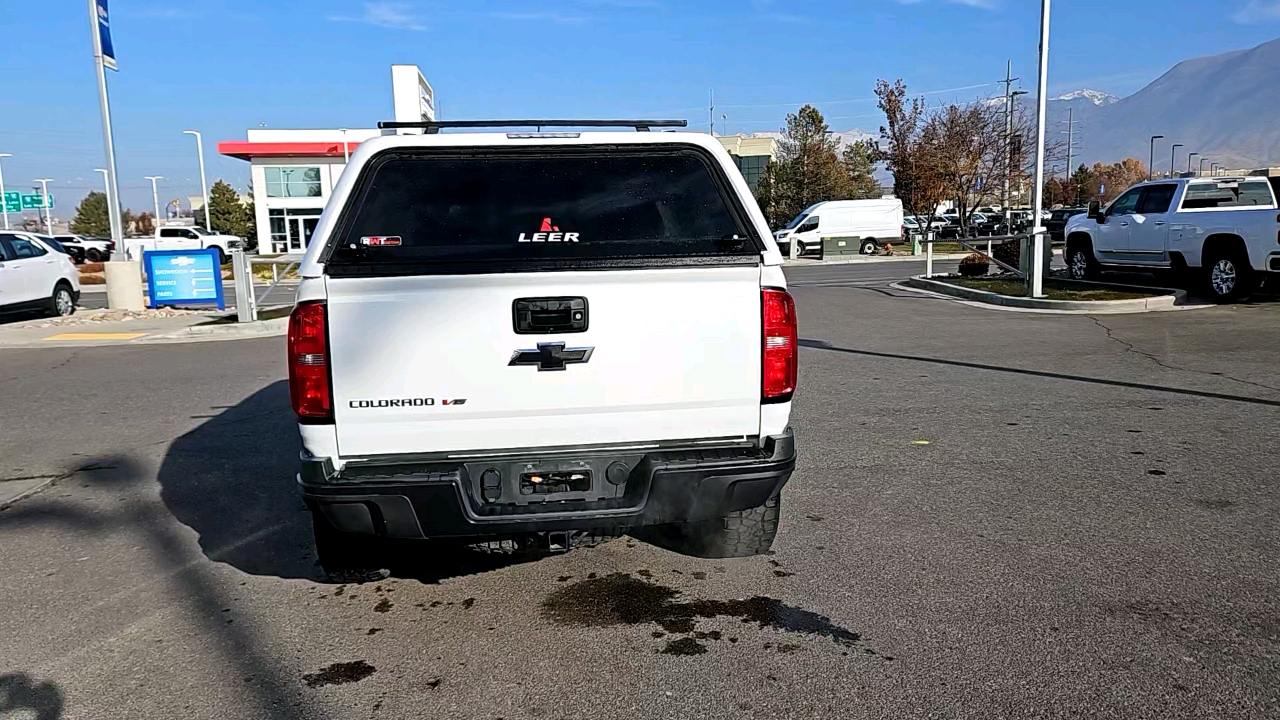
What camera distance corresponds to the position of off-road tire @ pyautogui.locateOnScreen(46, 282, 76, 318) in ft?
55.9

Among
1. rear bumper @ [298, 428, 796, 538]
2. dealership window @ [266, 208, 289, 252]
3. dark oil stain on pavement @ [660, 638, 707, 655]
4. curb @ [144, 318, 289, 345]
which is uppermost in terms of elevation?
dealership window @ [266, 208, 289, 252]

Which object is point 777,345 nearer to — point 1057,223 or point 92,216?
point 1057,223

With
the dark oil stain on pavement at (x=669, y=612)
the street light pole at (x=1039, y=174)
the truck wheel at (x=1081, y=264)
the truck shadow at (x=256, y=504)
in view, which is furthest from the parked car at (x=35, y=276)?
the truck wheel at (x=1081, y=264)

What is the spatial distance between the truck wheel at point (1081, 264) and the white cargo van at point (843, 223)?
Answer: 775 inches

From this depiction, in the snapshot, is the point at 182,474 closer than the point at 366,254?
No

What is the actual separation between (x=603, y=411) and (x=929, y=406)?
5067 millimetres

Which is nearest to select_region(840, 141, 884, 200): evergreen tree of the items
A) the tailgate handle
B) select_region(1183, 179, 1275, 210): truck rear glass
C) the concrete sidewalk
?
select_region(1183, 179, 1275, 210): truck rear glass

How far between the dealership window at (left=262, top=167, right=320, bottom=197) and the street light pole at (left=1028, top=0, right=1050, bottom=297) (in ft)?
157

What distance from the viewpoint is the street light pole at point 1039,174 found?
1577cm

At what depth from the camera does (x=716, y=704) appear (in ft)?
10.3

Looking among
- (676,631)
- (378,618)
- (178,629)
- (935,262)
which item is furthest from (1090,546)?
(935,262)

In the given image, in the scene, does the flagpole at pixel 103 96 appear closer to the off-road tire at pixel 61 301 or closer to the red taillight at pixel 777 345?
the off-road tire at pixel 61 301

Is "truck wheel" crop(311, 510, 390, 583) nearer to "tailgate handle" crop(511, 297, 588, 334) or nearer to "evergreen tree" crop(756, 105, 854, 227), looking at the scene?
"tailgate handle" crop(511, 297, 588, 334)

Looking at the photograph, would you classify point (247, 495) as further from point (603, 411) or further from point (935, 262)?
point (935, 262)
